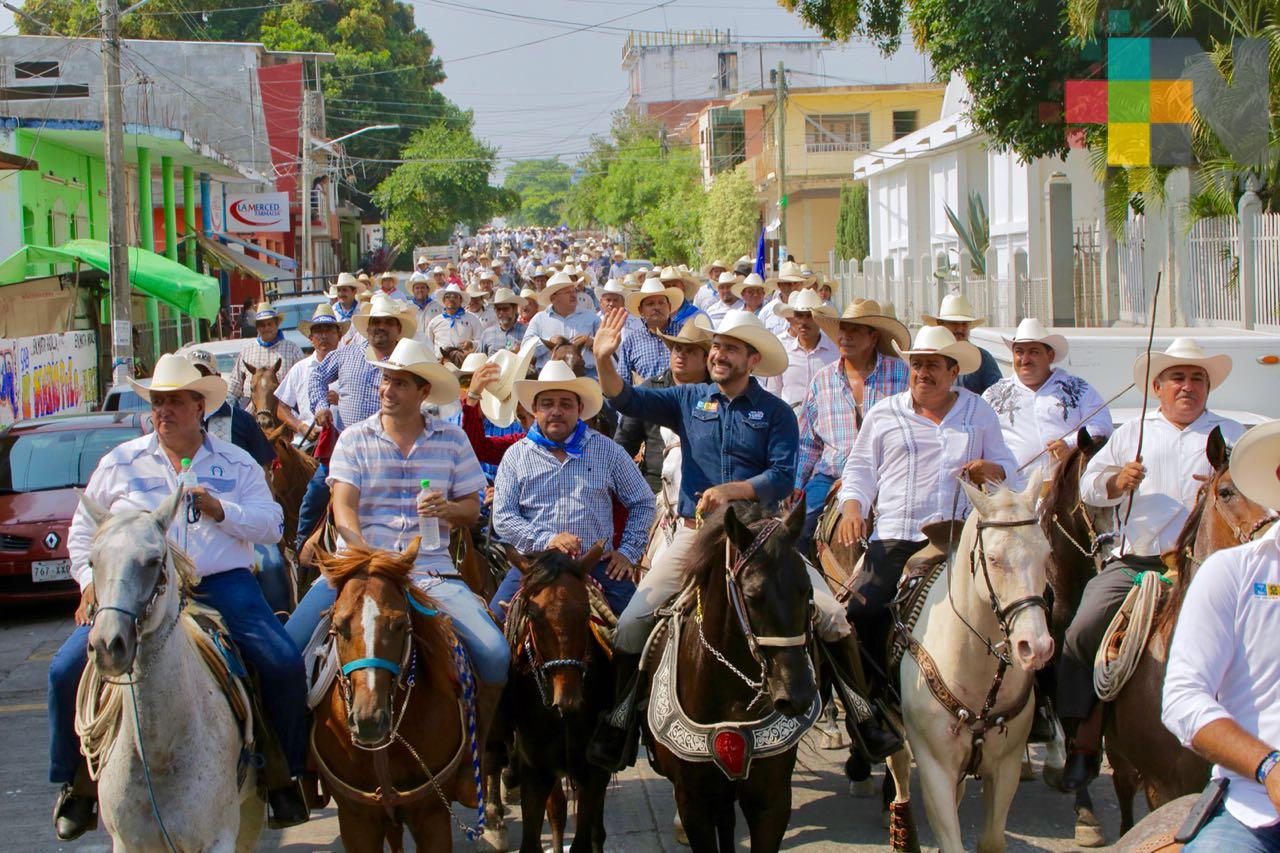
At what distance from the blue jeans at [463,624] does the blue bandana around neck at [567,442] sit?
921 mm

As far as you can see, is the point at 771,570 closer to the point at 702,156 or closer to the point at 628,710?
the point at 628,710

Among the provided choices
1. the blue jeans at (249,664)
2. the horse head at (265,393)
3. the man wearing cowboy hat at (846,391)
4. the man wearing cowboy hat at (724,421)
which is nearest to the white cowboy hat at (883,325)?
the man wearing cowboy hat at (846,391)

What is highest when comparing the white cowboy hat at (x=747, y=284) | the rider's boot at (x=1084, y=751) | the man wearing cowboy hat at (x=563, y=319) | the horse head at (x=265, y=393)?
the white cowboy hat at (x=747, y=284)

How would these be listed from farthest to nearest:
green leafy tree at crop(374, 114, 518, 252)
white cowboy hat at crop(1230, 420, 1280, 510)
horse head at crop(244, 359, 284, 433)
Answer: green leafy tree at crop(374, 114, 518, 252), horse head at crop(244, 359, 284, 433), white cowboy hat at crop(1230, 420, 1280, 510)

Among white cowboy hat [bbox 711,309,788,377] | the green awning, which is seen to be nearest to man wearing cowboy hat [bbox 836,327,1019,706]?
white cowboy hat [bbox 711,309,788,377]

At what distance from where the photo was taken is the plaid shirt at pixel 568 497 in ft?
23.2

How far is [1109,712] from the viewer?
6453 millimetres

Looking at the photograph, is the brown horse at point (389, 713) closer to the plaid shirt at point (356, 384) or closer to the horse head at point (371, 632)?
the horse head at point (371, 632)

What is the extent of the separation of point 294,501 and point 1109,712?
705cm

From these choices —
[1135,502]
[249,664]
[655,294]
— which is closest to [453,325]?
[655,294]

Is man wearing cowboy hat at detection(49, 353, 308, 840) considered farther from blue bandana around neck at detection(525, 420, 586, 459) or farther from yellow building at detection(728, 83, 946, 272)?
yellow building at detection(728, 83, 946, 272)

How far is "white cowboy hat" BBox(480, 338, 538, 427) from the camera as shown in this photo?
987 cm

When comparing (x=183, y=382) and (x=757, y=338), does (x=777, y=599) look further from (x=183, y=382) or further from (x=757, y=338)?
(x=183, y=382)

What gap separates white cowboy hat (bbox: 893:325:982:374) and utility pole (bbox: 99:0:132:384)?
15.3m
